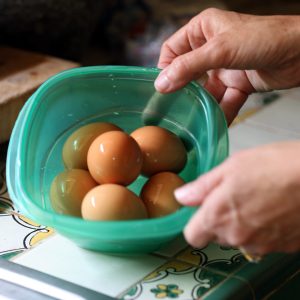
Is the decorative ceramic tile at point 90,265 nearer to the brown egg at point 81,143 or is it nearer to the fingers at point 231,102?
the brown egg at point 81,143

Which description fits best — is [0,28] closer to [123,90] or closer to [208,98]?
[123,90]

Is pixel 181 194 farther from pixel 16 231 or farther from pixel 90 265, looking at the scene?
pixel 16 231

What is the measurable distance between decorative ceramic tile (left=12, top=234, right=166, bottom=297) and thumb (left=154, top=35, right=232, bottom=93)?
0.69 feet

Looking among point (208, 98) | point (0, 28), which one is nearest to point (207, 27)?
point (208, 98)

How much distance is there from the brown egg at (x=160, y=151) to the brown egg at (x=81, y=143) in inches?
1.8

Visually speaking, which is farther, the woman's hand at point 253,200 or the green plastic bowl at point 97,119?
the green plastic bowl at point 97,119

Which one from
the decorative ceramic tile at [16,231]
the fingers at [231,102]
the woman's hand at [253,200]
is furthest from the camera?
the fingers at [231,102]

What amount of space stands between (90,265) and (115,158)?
0.13 meters

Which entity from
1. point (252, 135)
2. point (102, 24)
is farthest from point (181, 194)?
point (102, 24)

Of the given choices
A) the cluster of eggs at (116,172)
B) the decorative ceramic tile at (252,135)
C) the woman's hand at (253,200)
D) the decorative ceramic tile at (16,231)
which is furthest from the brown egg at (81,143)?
the decorative ceramic tile at (252,135)

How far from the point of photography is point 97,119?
0.96 m

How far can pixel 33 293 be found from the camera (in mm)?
807

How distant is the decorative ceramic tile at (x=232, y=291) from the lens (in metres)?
0.79

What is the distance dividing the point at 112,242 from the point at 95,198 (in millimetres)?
52
